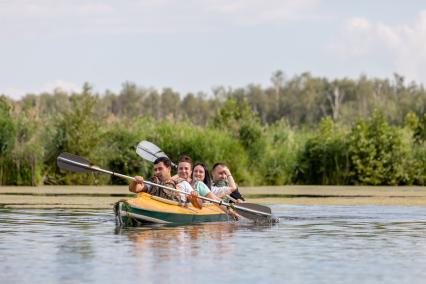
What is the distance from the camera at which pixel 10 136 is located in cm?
3241

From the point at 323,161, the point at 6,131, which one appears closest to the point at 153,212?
the point at 6,131

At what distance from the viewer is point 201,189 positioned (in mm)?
19922

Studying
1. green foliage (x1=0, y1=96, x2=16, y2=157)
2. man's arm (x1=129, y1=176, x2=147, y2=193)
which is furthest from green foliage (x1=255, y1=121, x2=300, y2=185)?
man's arm (x1=129, y1=176, x2=147, y2=193)

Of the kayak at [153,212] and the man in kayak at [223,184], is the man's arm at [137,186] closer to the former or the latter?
the kayak at [153,212]

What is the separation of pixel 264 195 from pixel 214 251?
50.2 feet

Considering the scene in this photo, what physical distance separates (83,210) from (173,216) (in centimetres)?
420

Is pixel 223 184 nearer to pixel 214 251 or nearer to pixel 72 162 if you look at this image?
pixel 72 162

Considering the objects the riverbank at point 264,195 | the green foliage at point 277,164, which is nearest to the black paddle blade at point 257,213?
the riverbank at point 264,195

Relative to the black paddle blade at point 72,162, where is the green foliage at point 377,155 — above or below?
above

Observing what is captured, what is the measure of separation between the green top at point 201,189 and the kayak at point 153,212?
0.54 meters

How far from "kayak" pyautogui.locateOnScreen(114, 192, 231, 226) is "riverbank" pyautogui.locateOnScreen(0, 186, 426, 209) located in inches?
194

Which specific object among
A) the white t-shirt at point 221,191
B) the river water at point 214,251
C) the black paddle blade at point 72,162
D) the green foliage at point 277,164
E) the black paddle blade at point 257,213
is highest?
the green foliage at point 277,164

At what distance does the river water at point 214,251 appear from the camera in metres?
11.7

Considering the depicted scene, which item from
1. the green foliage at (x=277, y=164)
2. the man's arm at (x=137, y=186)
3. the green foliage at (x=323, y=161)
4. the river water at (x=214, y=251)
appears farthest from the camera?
the green foliage at (x=323, y=161)
